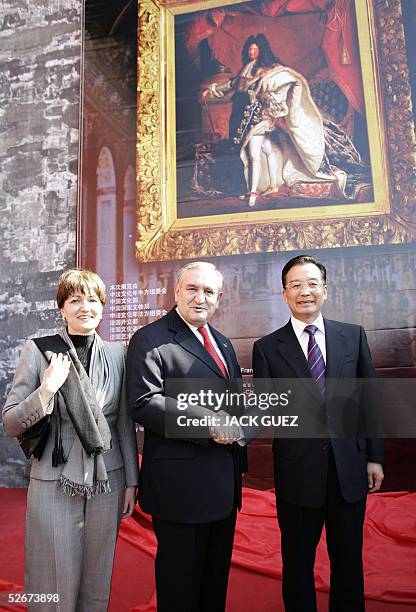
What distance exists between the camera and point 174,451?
57.9 inches

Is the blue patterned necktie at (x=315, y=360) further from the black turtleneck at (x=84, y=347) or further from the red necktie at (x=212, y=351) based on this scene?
the black turtleneck at (x=84, y=347)

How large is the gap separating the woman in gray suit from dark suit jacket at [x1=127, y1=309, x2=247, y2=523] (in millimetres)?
102

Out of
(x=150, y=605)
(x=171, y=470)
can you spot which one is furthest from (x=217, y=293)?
(x=150, y=605)

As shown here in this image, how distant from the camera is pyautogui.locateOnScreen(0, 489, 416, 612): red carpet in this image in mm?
2002

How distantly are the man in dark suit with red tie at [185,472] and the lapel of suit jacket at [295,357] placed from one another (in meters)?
0.26

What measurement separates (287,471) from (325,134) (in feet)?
7.83

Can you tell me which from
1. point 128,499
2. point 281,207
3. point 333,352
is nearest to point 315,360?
point 333,352

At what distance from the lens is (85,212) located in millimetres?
3596

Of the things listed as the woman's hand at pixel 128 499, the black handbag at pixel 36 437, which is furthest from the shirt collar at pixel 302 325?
the black handbag at pixel 36 437

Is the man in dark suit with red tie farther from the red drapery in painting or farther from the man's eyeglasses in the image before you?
the red drapery in painting

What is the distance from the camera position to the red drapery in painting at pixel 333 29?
10.7ft

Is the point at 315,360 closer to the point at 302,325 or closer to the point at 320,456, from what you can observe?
the point at 302,325

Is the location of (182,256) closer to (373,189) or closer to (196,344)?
(373,189)

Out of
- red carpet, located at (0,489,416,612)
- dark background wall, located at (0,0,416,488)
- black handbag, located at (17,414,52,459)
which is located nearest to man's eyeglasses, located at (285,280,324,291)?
black handbag, located at (17,414,52,459)
